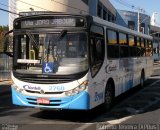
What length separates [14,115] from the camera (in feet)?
37.9

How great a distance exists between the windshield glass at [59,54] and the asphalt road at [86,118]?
53.5 inches

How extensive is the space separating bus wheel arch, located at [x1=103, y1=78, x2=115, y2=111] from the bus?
42cm

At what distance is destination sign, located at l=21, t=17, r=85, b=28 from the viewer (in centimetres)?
1050

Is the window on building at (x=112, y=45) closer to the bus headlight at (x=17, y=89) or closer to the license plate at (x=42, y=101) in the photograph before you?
the license plate at (x=42, y=101)

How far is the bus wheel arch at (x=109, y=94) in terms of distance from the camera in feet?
39.7

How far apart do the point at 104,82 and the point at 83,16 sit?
2264 mm

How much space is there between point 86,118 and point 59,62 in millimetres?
1892

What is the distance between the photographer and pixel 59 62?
10453 millimetres

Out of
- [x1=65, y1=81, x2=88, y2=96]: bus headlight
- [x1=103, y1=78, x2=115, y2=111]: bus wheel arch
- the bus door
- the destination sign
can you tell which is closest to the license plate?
[x1=65, y1=81, x2=88, y2=96]: bus headlight

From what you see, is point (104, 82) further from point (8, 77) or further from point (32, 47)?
point (8, 77)

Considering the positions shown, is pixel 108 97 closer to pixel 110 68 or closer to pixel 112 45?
pixel 110 68

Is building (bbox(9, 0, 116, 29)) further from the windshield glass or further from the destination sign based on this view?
the windshield glass

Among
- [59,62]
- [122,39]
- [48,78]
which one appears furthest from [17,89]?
[122,39]

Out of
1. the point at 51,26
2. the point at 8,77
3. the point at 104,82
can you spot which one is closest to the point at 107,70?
the point at 104,82
